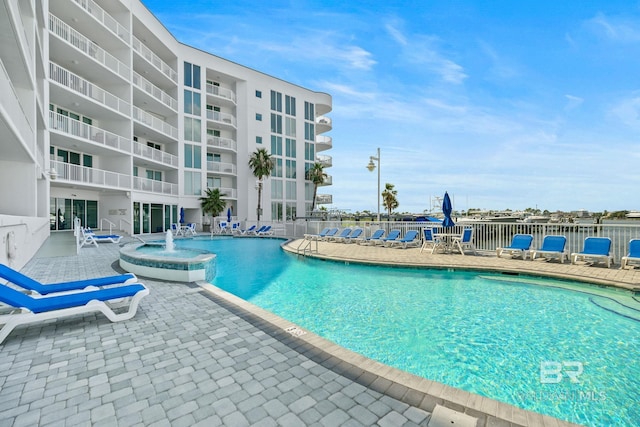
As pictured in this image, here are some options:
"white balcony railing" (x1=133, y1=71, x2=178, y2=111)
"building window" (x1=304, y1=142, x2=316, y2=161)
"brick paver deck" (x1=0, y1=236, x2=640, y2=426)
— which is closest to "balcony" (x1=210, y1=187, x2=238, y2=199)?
"white balcony railing" (x1=133, y1=71, x2=178, y2=111)

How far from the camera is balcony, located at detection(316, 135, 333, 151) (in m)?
38.0

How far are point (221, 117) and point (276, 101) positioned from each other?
21.2ft

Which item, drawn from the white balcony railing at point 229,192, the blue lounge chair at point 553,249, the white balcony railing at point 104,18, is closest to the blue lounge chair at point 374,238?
the blue lounge chair at point 553,249

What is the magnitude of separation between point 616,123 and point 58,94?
30.4m

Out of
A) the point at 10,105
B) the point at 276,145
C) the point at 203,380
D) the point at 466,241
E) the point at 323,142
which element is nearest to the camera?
the point at 203,380

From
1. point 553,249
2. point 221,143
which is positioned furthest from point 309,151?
point 553,249

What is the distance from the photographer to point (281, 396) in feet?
8.10

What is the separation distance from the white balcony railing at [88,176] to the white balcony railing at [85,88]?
400 cm

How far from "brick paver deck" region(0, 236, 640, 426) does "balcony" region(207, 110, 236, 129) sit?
27239 millimetres

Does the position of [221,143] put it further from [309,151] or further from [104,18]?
[104,18]

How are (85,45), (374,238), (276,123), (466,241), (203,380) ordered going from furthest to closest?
1. (276,123)
2. (85,45)
3. (374,238)
4. (466,241)
5. (203,380)

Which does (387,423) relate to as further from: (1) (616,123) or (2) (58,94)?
(1) (616,123)

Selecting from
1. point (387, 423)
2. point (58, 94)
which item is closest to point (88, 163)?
A: point (58, 94)

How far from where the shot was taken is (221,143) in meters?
29.4
